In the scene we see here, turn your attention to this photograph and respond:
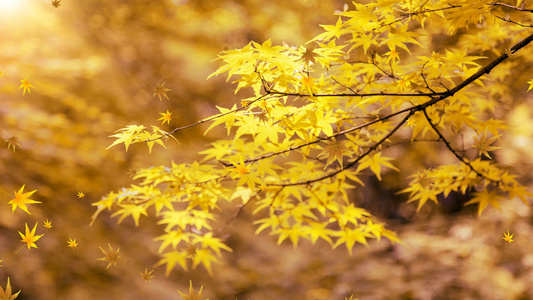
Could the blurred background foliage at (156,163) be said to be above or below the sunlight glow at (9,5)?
below

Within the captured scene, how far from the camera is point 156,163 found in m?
3.33

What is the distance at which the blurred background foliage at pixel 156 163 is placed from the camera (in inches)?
115

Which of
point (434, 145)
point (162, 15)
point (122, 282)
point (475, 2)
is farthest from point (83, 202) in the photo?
point (434, 145)

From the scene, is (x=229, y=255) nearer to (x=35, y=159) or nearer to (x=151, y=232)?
(x=151, y=232)

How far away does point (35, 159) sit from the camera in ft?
9.68

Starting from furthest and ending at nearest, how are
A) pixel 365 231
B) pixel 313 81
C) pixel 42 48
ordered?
1. pixel 42 48
2. pixel 365 231
3. pixel 313 81

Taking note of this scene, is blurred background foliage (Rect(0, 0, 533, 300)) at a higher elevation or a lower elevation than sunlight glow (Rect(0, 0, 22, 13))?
lower

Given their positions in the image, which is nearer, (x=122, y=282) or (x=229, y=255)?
(x=122, y=282)

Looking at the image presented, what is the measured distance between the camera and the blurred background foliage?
292 cm

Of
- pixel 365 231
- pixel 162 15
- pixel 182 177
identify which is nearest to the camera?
pixel 182 177

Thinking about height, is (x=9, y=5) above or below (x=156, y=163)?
above

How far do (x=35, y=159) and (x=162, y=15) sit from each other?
6.16ft

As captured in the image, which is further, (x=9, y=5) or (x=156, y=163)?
(x=156, y=163)

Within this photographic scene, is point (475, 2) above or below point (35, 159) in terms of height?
above
